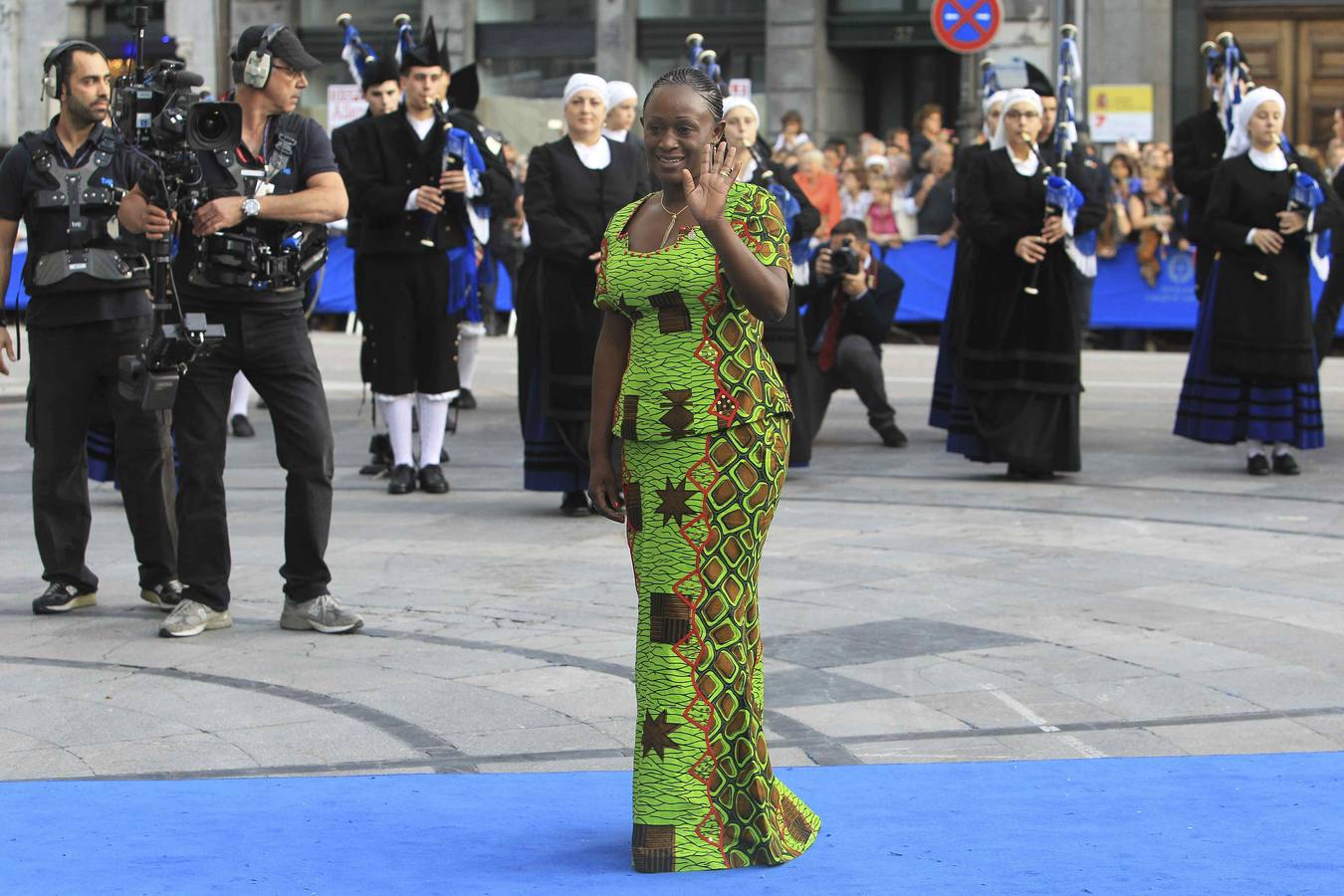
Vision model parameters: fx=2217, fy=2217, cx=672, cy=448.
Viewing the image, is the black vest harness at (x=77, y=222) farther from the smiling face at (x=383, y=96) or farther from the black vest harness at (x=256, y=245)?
the smiling face at (x=383, y=96)

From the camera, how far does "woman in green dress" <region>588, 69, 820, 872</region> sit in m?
4.75

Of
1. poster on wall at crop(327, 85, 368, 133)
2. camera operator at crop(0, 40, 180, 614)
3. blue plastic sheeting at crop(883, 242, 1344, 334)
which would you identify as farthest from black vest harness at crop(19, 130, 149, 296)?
poster on wall at crop(327, 85, 368, 133)

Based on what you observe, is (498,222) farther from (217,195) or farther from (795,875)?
(795,875)

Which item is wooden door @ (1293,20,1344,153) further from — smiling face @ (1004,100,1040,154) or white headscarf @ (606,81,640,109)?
white headscarf @ (606,81,640,109)

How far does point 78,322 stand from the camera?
777cm

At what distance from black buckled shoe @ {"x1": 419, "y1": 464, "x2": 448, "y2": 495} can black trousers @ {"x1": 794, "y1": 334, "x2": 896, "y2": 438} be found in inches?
108

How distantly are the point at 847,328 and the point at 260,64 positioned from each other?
655 centimetres

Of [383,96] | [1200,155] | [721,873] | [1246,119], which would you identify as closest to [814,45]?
[1200,155]

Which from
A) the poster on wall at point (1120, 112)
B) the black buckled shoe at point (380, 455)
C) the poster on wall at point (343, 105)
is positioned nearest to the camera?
the black buckled shoe at point (380, 455)

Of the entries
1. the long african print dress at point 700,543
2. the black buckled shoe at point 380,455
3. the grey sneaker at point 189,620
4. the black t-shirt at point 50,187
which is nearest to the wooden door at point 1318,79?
the black buckled shoe at point 380,455

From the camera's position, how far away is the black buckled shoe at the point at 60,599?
783 centimetres

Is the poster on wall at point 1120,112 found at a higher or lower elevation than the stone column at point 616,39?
lower

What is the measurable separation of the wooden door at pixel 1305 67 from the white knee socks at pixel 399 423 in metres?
16.5

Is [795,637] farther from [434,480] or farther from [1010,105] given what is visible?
[1010,105]
